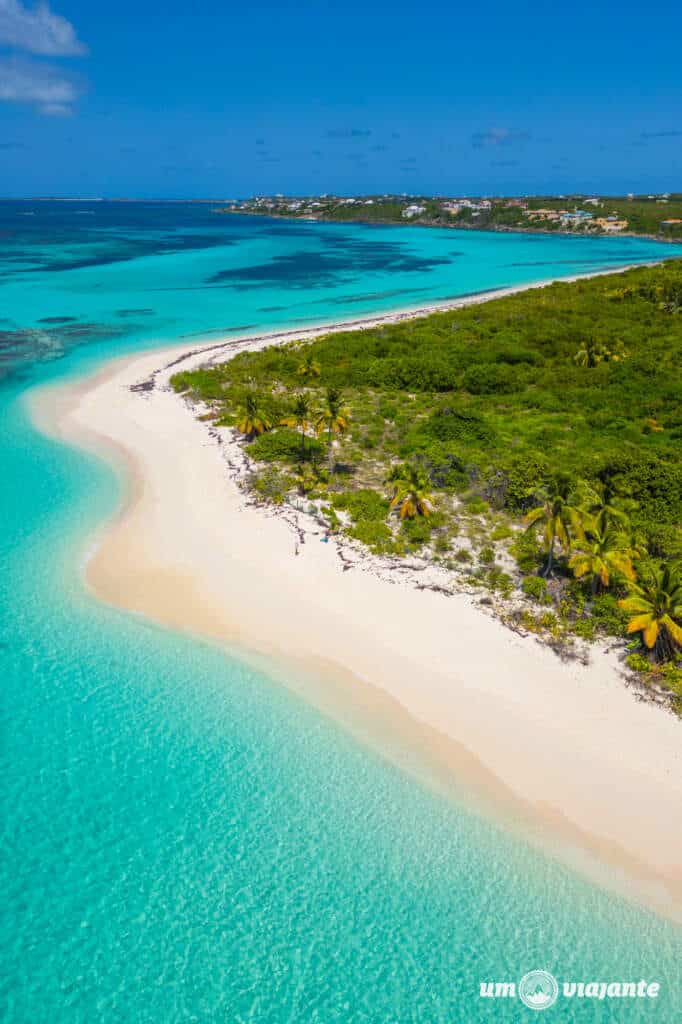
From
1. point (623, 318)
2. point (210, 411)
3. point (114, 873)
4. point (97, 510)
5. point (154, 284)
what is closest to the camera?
point (114, 873)

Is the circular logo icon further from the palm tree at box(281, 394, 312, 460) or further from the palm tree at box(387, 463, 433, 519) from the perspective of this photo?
the palm tree at box(281, 394, 312, 460)

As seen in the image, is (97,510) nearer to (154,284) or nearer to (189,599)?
(189,599)

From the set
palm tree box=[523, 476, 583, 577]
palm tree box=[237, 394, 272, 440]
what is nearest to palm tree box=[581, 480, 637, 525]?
palm tree box=[523, 476, 583, 577]

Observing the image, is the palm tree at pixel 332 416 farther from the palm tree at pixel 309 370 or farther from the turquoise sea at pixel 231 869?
the turquoise sea at pixel 231 869

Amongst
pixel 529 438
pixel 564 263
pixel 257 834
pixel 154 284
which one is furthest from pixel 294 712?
pixel 564 263

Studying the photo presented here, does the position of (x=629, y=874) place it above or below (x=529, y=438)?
below

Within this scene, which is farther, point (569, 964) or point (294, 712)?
point (294, 712)

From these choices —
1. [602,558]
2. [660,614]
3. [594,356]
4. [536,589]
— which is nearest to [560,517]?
[602,558]

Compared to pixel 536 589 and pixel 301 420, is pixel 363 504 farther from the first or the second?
pixel 536 589
